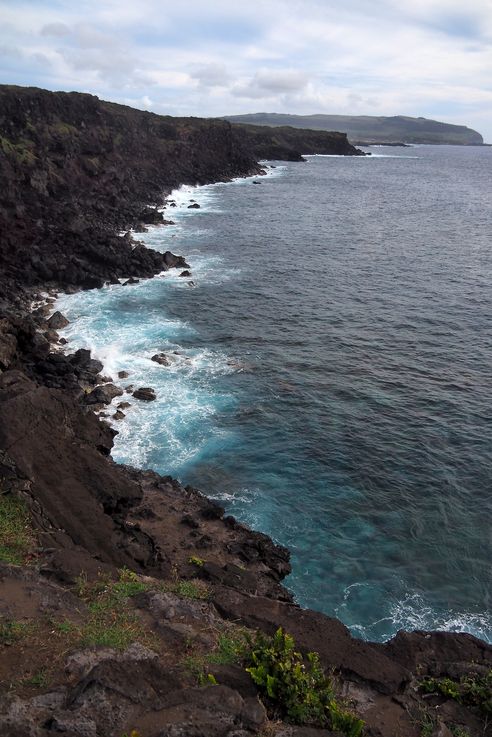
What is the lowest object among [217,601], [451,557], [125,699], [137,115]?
[451,557]

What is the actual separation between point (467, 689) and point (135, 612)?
8.82 meters

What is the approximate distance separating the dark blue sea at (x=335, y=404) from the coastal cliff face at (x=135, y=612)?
2726 millimetres

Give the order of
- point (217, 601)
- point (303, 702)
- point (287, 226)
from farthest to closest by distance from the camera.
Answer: point (287, 226), point (217, 601), point (303, 702)

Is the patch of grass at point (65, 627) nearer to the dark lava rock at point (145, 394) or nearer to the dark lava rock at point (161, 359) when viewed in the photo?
the dark lava rock at point (145, 394)

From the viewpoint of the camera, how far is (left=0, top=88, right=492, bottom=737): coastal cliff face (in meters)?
11.0

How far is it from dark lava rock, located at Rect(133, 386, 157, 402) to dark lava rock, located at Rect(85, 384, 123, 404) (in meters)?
1.11

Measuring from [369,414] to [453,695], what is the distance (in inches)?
793

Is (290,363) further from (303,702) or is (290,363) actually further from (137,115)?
(137,115)

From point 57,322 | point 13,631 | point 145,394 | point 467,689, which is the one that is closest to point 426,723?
point 467,689

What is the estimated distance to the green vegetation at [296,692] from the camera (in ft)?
38.3

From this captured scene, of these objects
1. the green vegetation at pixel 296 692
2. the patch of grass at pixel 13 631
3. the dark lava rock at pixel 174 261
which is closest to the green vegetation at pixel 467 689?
the green vegetation at pixel 296 692

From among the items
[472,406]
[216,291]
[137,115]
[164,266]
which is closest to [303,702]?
[472,406]

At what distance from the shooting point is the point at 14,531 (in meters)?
16.6

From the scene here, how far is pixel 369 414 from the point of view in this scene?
33844 millimetres
